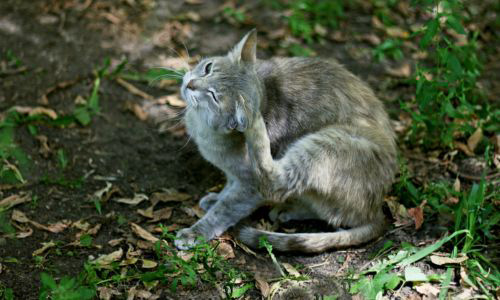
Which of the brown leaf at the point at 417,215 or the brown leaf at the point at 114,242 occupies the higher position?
the brown leaf at the point at 417,215

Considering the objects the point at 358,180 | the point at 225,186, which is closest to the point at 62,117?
the point at 225,186

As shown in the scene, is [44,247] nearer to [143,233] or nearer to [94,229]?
[94,229]

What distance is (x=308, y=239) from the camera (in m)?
3.70

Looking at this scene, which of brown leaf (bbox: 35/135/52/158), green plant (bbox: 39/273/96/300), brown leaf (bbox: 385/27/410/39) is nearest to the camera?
green plant (bbox: 39/273/96/300)

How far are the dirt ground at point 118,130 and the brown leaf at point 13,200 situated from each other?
0.18 ft

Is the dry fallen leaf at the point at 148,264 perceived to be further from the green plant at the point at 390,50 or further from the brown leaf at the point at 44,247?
the green plant at the point at 390,50

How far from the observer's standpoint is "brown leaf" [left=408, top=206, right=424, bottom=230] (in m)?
3.88

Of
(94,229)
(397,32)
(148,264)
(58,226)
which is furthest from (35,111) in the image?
(397,32)

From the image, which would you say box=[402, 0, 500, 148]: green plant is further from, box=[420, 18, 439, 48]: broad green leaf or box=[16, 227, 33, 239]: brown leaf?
box=[16, 227, 33, 239]: brown leaf

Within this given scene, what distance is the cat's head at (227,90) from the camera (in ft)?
11.3

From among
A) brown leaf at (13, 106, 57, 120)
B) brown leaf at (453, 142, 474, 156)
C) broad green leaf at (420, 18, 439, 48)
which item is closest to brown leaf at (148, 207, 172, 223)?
brown leaf at (13, 106, 57, 120)

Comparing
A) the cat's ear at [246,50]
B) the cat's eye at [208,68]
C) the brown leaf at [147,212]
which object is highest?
the cat's ear at [246,50]

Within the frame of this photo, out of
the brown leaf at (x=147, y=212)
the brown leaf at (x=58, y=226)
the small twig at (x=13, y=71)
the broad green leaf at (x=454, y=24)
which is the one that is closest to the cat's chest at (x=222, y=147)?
the brown leaf at (x=147, y=212)

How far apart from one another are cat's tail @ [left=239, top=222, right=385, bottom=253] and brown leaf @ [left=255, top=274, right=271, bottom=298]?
284 mm
